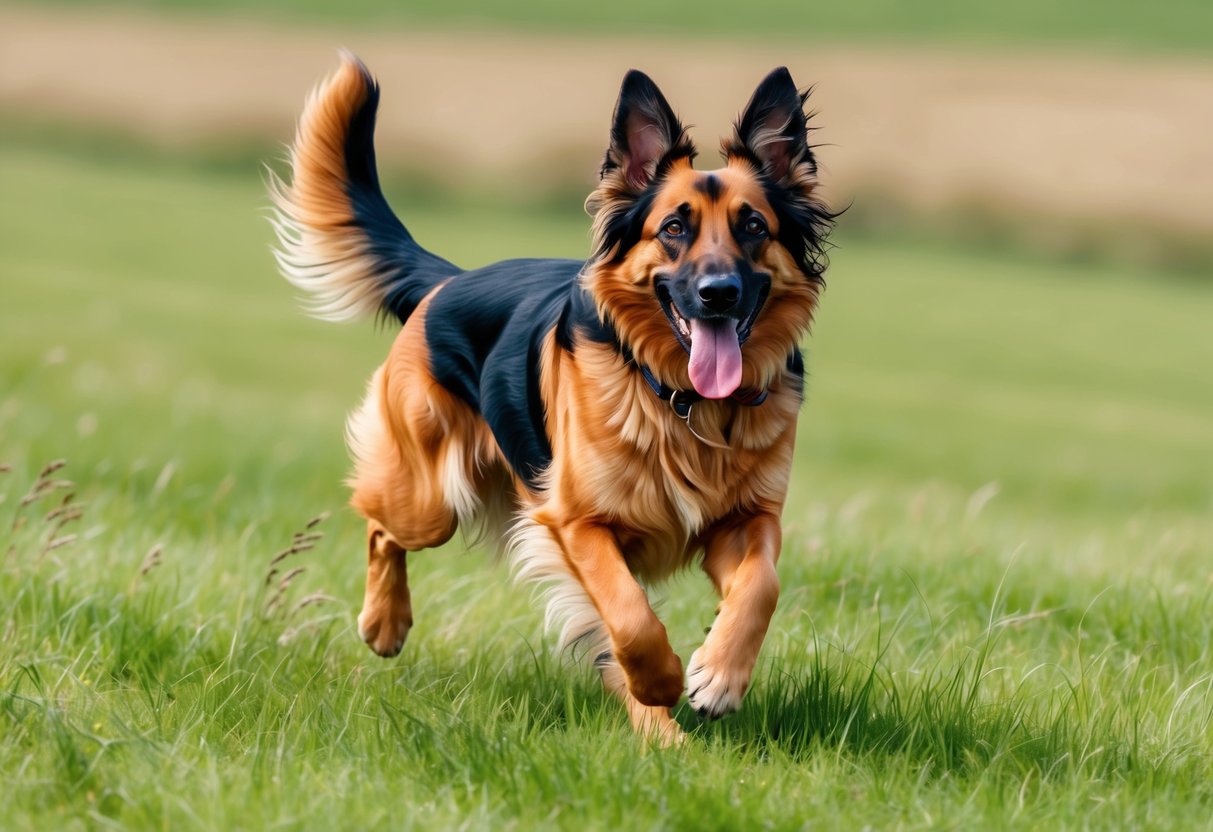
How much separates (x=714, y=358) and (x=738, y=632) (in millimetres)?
796

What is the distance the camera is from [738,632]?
3699 mm

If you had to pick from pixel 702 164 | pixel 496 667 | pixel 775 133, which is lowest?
pixel 496 667

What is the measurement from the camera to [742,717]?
12.8ft

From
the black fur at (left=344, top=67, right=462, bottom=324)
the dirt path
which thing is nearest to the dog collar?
the black fur at (left=344, top=67, right=462, bottom=324)

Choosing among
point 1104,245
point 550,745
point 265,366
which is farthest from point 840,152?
point 550,745

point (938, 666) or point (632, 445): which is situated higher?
point (632, 445)

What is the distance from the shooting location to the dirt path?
27.6 meters

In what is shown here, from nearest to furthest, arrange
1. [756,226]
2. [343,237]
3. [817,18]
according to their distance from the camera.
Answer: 1. [756,226]
2. [343,237]
3. [817,18]

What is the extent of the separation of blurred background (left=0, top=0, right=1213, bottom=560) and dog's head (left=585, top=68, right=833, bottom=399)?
9.13 ft

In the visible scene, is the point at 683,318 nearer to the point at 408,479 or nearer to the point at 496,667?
the point at 496,667

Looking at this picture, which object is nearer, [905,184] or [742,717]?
[742,717]

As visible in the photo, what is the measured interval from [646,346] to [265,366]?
11296mm

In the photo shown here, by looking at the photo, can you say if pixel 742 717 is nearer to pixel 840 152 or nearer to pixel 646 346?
pixel 646 346

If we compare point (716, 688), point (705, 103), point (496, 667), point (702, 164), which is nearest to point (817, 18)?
point (705, 103)
